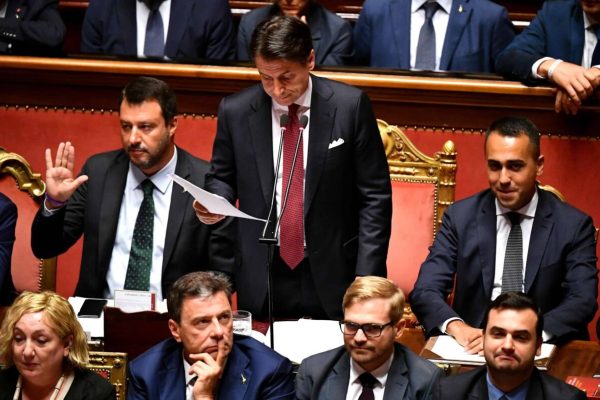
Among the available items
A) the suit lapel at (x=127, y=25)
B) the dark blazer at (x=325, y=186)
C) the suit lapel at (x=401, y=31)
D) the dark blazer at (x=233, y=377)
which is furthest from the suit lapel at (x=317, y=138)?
the suit lapel at (x=127, y=25)

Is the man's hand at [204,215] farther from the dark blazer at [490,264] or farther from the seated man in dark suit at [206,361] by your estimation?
the dark blazer at [490,264]

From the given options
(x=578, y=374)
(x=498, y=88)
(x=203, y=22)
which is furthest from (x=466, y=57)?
(x=578, y=374)

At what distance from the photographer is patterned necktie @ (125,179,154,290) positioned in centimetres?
352

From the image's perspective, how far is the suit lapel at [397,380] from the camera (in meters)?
2.77

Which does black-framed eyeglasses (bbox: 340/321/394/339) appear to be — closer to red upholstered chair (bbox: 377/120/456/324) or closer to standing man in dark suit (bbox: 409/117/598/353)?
standing man in dark suit (bbox: 409/117/598/353)

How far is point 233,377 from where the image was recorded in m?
2.85

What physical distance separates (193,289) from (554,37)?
176 cm

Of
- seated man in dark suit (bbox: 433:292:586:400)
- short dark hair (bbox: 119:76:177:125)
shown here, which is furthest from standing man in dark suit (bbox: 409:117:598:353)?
short dark hair (bbox: 119:76:177:125)

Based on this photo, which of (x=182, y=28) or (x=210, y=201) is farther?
(x=182, y=28)

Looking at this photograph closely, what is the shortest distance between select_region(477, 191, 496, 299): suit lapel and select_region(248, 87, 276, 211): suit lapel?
0.59 m

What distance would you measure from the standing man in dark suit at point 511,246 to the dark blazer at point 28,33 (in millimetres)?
1622

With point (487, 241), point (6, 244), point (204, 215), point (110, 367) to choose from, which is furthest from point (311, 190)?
point (6, 244)

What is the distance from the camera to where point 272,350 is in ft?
9.44

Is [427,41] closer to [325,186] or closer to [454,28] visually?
[454,28]
